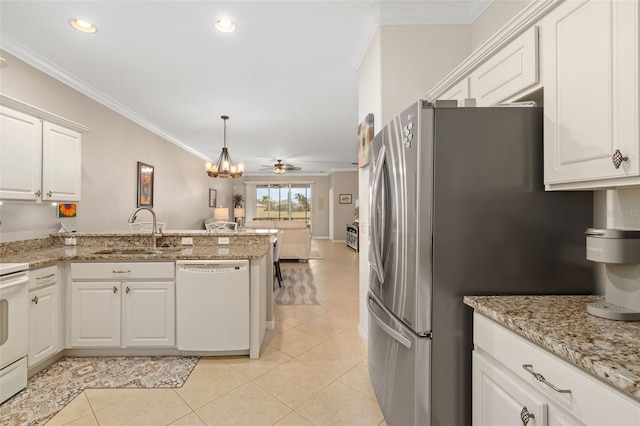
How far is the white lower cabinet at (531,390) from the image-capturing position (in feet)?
2.41

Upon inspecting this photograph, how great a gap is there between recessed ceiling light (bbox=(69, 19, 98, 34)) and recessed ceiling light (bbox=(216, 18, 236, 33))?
1048 millimetres

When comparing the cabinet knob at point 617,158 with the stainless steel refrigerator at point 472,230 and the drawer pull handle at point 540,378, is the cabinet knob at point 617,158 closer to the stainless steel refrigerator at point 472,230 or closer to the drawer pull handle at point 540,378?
the stainless steel refrigerator at point 472,230

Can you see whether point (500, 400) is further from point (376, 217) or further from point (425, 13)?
point (425, 13)

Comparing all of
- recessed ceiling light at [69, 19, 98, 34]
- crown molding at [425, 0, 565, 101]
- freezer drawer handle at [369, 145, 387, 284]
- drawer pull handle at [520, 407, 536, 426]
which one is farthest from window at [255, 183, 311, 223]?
drawer pull handle at [520, 407, 536, 426]

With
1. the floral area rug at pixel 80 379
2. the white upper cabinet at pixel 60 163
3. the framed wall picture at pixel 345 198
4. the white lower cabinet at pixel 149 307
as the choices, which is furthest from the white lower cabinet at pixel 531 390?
the framed wall picture at pixel 345 198

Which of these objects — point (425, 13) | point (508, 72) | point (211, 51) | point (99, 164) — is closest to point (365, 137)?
point (425, 13)

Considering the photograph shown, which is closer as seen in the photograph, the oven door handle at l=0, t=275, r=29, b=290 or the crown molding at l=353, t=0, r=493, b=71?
the oven door handle at l=0, t=275, r=29, b=290

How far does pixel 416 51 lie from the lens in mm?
2342

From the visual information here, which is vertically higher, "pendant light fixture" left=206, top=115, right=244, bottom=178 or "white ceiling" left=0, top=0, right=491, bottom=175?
"white ceiling" left=0, top=0, right=491, bottom=175

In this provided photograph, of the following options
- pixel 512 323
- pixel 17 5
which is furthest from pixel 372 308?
pixel 17 5

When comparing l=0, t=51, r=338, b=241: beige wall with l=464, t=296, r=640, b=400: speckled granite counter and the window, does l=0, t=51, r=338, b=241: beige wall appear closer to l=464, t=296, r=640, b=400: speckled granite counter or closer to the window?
l=464, t=296, r=640, b=400: speckled granite counter

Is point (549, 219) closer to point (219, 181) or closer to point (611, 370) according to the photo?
point (611, 370)

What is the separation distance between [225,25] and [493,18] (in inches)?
81.7

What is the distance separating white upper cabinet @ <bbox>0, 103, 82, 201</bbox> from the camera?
220cm
